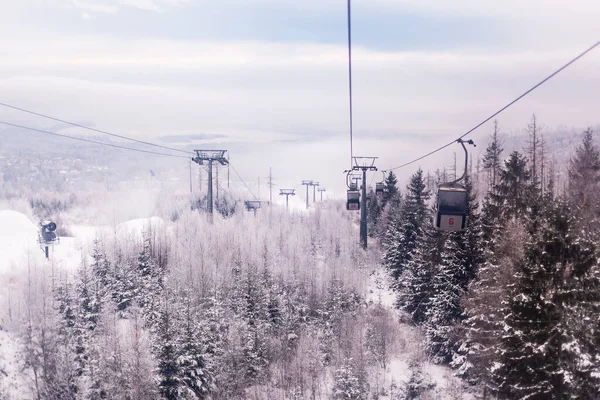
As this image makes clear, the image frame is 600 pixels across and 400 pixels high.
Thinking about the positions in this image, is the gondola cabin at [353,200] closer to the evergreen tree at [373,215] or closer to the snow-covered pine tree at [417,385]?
the snow-covered pine tree at [417,385]

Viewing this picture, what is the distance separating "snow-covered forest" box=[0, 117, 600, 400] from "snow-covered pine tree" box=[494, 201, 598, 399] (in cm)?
5

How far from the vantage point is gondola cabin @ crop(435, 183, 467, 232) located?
15352 millimetres

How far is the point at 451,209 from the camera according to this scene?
15.4 meters

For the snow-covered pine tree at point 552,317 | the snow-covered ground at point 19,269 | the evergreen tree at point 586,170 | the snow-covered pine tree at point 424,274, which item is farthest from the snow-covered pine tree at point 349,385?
the evergreen tree at point 586,170

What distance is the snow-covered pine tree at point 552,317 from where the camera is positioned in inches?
609

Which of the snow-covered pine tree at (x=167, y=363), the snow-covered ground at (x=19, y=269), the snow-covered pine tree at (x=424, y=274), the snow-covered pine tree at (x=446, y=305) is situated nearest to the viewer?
the snow-covered pine tree at (x=167, y=363)

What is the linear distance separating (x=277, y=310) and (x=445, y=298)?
17.7 meters

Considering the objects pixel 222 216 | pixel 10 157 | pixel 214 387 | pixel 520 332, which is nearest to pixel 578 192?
pixel 520 332

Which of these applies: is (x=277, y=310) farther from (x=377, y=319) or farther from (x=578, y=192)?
(x=578, y=192)

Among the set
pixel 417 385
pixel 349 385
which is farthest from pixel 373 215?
pixel 417 385

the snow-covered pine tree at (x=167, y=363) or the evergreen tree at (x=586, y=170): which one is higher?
the evergreen tree at (x=586, y=170)

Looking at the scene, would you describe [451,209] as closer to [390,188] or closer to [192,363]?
Answer: [192,363]

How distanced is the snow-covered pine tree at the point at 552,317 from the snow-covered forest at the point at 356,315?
5cm

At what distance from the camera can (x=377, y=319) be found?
42.6m
